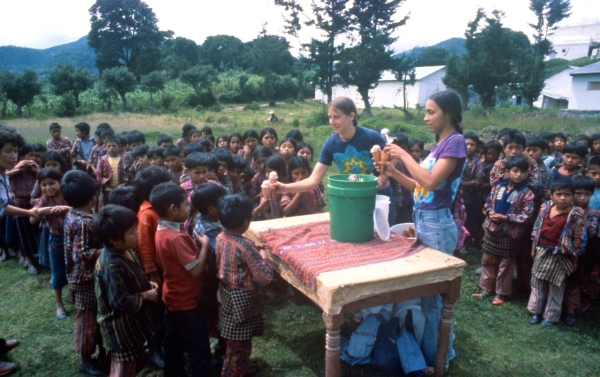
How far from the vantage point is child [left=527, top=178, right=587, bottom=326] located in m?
3.67

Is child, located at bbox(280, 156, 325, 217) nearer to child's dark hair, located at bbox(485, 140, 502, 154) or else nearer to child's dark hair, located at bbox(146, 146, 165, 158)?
Answer: child's dark hair, located at bbox(146, 146, 165, 158)

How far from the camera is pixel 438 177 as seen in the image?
8.45 feet

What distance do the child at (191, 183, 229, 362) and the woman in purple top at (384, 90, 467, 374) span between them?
4.04ft

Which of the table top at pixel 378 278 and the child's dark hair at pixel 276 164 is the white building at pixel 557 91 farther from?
the table top at pixel 378 278

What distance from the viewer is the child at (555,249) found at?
12.0ft

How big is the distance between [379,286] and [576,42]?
7530cm

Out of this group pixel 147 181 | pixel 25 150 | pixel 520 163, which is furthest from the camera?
pixel 25 150

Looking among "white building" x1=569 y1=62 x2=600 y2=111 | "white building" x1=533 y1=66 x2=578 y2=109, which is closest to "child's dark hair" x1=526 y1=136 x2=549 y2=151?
"white building" x1=569 y1=62 x2=600 y2=111

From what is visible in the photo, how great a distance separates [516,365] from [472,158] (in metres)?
3.00

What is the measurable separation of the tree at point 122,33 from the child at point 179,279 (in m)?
53.5

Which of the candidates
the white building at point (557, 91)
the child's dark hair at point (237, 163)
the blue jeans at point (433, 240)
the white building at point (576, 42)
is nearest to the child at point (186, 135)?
the child's dark hair at point (237, 163)

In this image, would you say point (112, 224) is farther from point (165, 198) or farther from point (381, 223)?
point (381, 223)

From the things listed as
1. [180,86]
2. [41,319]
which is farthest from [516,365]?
[180,86]

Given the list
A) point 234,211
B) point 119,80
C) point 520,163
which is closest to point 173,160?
point 234,211
